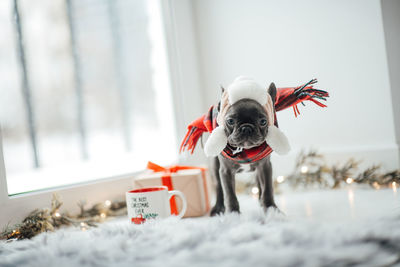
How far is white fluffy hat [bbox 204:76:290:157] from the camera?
2.69 feet

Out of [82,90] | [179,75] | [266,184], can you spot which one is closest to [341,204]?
[266,184]

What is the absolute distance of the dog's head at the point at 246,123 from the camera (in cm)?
79

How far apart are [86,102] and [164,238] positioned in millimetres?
960

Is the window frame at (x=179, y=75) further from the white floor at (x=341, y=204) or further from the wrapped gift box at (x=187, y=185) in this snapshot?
the white floor at (x=341, y=204)

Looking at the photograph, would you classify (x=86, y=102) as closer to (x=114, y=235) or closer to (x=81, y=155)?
(x=81, y=155)

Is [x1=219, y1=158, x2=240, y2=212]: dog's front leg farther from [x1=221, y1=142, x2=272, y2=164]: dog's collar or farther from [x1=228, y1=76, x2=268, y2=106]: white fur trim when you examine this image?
[x1=228, y1=76, x2=268, y2=106]: white fur trim

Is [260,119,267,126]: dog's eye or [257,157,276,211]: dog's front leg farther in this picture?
[257,157,276,211]: dog's front leg

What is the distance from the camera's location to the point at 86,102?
1539mm

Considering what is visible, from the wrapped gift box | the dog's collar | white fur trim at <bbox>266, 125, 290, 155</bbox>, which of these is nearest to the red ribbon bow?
the wrapped gift box

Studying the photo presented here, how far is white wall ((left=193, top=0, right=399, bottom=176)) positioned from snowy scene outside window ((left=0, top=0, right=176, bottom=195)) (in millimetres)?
336

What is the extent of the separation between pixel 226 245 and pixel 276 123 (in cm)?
37

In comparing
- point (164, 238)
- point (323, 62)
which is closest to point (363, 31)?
point (323, 62)

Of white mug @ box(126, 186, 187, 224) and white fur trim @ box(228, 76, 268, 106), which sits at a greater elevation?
white fur trim @ box(228, 76, 268, 106)

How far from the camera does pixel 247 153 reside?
860mm
